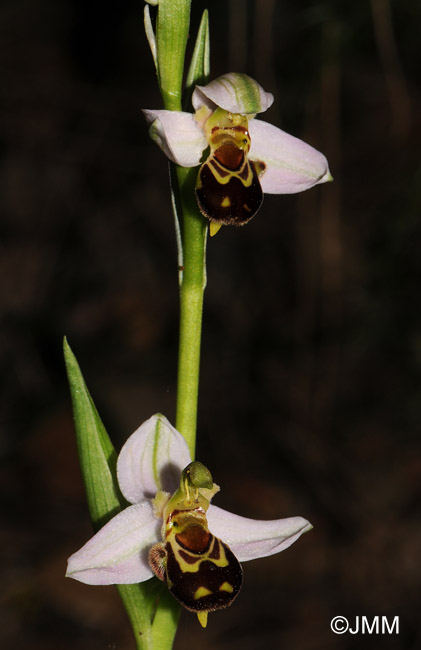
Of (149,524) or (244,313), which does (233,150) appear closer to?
(149,524)

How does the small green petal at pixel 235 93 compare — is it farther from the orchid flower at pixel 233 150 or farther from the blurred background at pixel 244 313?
the blurred background at pixel 244 313

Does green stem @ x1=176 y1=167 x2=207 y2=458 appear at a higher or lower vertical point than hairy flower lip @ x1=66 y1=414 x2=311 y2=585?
higher

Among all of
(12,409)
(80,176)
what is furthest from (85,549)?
(80,176)

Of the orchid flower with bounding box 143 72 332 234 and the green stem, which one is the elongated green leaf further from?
the orchid flower with bounding box 143 72 332 234

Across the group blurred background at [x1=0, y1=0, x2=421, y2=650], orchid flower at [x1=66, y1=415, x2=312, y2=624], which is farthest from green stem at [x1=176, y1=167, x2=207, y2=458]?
blurred background at [x1=0, y1=0, x2=421, y2=650]

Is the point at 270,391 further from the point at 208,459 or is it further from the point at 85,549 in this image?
the point at 85,549

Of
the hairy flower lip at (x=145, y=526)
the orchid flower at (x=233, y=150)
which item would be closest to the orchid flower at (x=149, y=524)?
the hairy flower lip at (x=145, y=526)
